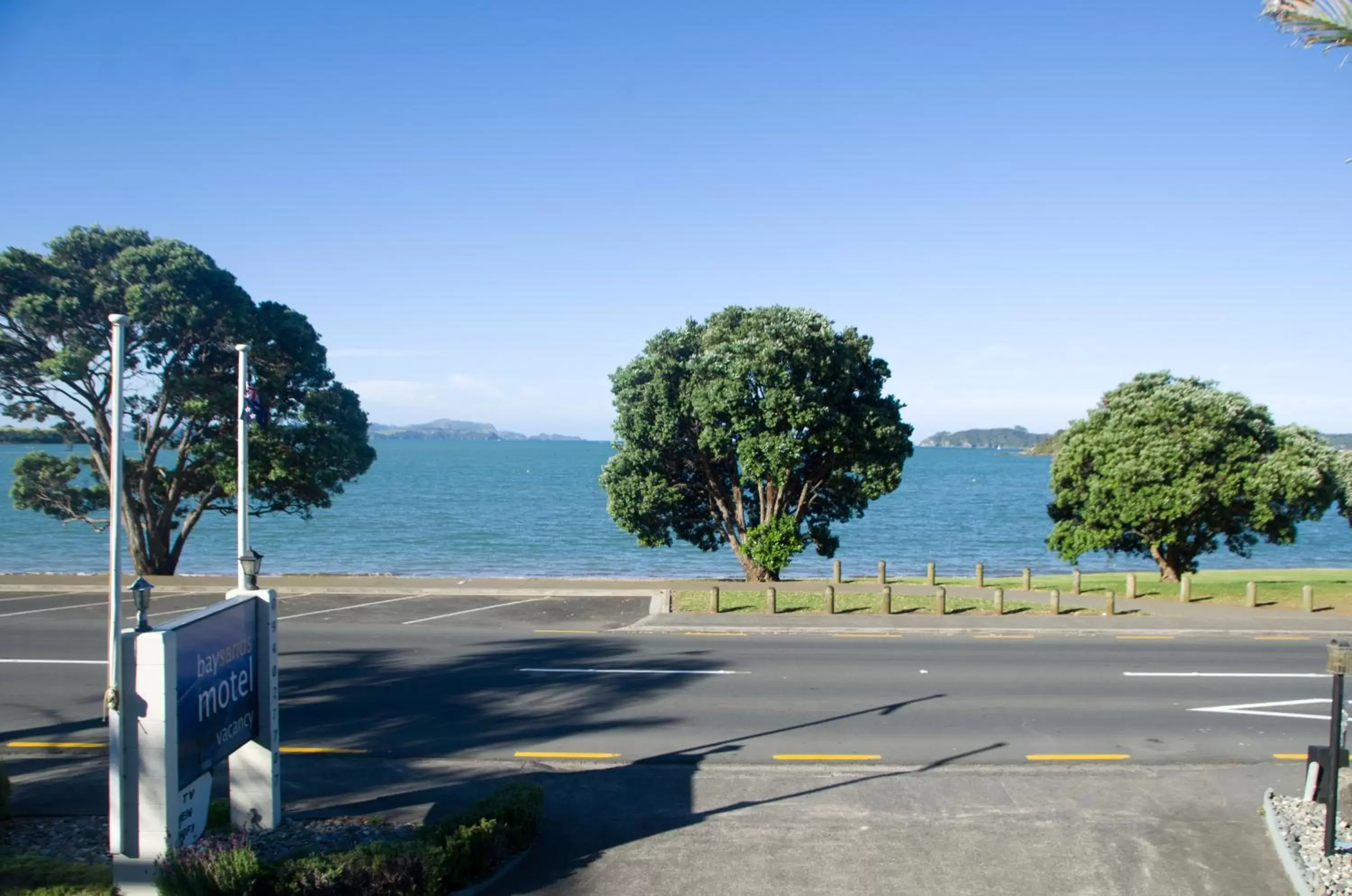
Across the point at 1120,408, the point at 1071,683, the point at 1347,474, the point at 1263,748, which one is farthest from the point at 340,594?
the point at 1347,474

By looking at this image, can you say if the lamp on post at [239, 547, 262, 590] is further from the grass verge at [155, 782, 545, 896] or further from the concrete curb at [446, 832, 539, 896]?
the concrete curb at [446, 832, 539, 896]

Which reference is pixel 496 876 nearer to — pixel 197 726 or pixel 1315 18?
pixel 197 726

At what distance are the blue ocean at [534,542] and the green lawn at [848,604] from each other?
19.2 meters

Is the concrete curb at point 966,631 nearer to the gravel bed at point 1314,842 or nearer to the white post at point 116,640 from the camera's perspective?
the gravel bed at point 1314,842

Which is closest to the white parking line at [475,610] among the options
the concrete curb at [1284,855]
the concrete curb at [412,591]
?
the concrete curb at [412,591]

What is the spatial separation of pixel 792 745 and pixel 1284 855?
587 centimetres

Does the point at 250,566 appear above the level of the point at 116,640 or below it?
above

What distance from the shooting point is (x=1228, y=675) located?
704 inches

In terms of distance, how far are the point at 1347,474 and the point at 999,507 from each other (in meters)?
77.0

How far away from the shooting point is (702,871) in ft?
30.7

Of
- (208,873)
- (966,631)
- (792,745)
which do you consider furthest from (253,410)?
(966,631)

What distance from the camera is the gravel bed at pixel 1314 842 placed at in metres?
8.96

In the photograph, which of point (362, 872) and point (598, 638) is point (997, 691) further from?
point (362, 872)

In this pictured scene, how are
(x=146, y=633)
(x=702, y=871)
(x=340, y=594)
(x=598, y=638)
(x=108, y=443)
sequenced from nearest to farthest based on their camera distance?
(x=146, y=633) → (x=702, y=871) → (x=598, y=638) → (x=340, y=594) → (x=108, y=443)
